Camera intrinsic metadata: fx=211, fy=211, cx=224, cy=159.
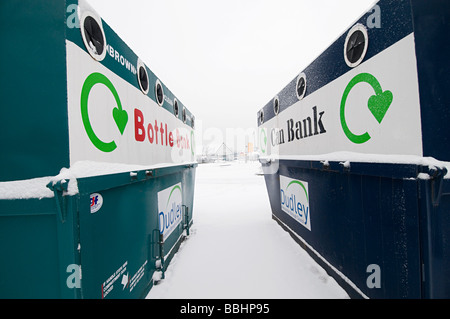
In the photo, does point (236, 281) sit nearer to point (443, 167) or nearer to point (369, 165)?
point (369, 165)

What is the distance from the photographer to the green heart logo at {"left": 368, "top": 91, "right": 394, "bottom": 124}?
1.82 metres

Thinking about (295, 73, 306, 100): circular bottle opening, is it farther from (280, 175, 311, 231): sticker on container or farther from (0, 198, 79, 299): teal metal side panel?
(0, 198, 79, 299): teal metal side panel

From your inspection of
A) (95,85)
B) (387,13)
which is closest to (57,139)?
(95,85)

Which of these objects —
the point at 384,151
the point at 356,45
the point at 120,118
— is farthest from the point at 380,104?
the point at 120,118

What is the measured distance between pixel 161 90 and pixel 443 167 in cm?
336

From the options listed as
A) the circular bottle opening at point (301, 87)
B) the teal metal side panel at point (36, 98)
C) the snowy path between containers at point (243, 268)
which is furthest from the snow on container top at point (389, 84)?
the teal metal side panel at point (36, 98)

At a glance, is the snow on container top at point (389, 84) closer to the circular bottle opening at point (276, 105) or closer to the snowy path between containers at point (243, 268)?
the circular bottle opening at point (276, 105)

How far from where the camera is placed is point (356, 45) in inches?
85.9

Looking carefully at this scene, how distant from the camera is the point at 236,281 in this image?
113 inches

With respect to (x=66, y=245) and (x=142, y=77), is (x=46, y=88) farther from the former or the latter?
(x=142, y=77)

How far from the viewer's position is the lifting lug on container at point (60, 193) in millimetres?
1330

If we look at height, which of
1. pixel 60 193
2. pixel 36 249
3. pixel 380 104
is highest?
pixel 380 104

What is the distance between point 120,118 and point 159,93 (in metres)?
1.30

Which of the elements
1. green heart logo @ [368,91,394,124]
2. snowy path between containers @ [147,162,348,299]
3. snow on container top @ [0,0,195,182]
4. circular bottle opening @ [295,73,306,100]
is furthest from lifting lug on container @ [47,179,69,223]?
circular bottle opening @ [295,73,306,100]
